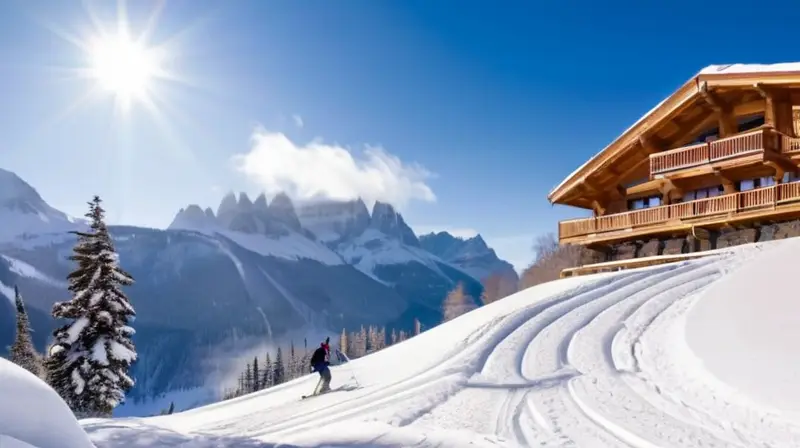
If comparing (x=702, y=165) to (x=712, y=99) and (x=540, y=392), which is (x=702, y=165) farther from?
(x=540, y=392)

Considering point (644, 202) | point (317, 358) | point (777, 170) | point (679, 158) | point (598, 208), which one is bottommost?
point (317, 358)

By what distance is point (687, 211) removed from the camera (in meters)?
24.5

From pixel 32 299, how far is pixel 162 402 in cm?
7406

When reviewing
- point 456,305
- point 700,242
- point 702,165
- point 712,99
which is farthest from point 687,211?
point 456,305

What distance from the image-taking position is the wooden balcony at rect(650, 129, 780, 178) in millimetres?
21969

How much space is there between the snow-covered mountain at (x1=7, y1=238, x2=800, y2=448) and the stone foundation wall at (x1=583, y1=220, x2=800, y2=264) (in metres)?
6.27

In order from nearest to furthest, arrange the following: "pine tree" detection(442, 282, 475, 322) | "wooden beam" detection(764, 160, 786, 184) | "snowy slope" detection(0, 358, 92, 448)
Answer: "snowy slope" detection(0, 358, 92, 448), "wooden beam" detection(764, 160, 786, 184), "pine tree" detection(442, 282, 475, 322)

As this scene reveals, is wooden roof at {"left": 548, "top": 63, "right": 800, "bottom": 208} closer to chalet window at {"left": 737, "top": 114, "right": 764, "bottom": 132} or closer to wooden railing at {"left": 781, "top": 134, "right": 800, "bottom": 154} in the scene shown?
chalet window at {"left": 737, "top": 114, "right": 764, "bottom": 132}

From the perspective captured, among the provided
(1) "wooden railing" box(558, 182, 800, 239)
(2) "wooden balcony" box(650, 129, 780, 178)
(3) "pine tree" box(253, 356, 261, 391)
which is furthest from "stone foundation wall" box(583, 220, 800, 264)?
(3) "pine tree" box(253, 356, 261, 391)

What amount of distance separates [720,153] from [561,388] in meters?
19.3

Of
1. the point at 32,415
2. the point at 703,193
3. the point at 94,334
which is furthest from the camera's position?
the point at 703,193

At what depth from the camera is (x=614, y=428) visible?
24.4ft

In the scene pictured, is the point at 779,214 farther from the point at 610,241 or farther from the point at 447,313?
the point at 447,313

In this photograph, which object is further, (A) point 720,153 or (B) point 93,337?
(A) point 720,153
